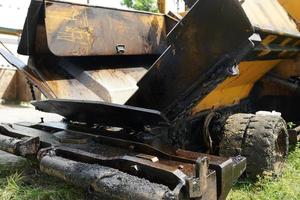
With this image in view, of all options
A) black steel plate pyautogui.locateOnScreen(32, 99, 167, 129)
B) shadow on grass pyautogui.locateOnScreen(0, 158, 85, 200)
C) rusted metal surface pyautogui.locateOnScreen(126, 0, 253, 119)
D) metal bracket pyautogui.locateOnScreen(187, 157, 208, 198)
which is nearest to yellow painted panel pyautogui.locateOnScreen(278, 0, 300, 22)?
rusted metal surface pyautogui.locateOnScreen(126, 0, 253, 119)

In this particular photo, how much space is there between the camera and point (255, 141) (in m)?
3.16

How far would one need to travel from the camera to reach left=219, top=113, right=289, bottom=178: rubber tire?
3146 mm

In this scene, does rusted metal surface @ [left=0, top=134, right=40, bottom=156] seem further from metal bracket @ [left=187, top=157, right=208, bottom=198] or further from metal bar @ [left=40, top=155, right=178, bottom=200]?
metal bracket @ [left=187, top=157, right=208, bottom=198]

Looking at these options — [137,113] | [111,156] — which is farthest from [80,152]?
[137,113]

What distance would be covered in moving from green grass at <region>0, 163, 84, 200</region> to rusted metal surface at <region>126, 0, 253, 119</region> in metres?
0.86

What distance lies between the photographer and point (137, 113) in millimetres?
2713

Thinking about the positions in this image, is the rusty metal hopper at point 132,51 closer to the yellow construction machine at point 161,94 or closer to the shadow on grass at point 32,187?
the yellow construction machine at point 161,94

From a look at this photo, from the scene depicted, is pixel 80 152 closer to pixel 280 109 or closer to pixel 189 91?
pixel 189 91

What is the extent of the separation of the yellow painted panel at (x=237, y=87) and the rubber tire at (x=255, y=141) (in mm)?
255

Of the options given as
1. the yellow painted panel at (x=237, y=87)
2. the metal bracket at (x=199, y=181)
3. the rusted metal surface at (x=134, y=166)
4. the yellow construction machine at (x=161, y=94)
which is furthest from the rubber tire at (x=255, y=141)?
the metal bracket at (x=199, y=181)

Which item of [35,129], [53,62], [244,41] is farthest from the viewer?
[53,62]

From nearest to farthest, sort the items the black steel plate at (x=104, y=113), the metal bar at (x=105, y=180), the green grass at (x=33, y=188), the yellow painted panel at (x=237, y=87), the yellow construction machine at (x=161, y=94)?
the metal bar at (x=105, y=180), the yellow construction machine at (x=161, y=94), the black steel plate at (x=104, y=113), the green grass at (x=33, y=188), the yellow painted panel at (x=237, y=87)

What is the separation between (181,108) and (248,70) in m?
1.22

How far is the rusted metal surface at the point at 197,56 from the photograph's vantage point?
8.09ft
